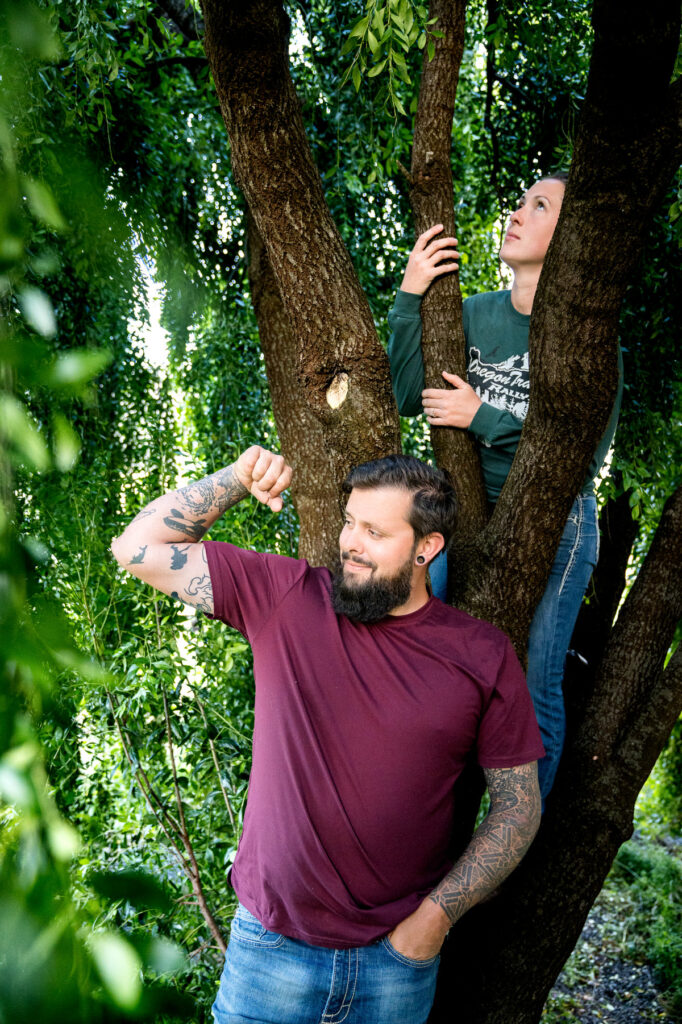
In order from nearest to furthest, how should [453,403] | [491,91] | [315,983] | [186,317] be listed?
[315,983]
[453,403]
[491,91]
[186,317]

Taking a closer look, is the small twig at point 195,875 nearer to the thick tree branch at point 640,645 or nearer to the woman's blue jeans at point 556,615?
the woman's blue jeans at point 556,615

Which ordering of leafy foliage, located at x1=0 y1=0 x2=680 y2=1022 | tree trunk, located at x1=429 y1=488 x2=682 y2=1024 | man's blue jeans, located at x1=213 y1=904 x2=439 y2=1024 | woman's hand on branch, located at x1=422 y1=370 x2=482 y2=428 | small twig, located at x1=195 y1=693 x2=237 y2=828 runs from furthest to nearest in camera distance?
small twig, located at x1=195 y1=693 x2=237 y2=828 → leafy foliage, located at x1=0 y1=0 x2=680 y2=1022 → tree trunk, located at x1=429 y1=488 x2=682 y2=1024 → woman's hand on branch, located at x1=422 y1=370 x2=482 y2=428 → man's blue jeans, located at x1=213 y1=904 x2=439 y2=1024

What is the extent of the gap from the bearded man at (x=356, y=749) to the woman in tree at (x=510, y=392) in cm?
29

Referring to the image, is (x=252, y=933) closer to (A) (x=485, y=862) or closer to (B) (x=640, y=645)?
(A) (x=485, y=862)

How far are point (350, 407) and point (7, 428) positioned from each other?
1.41 meters

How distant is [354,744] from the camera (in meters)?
1.69

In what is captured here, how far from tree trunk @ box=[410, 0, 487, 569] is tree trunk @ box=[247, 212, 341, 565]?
34cm

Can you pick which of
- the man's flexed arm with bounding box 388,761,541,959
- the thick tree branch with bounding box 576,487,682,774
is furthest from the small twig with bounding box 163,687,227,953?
the thick tree branch with bounding box 576,487,682,774

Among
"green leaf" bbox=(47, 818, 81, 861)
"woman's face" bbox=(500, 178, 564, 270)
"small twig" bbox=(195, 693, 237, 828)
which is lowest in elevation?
"small twig" bbox=(195, 693, 237, 828)

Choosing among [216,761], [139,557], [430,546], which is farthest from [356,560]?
[216,761]

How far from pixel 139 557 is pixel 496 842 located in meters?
0.94

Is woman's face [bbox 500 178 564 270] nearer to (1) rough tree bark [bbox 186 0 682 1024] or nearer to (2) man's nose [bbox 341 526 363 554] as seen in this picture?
(1) rough tree bark [bbox 186 0 682 1024]

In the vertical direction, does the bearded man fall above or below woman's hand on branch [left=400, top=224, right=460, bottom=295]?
below

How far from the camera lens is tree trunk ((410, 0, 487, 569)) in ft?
6.59
